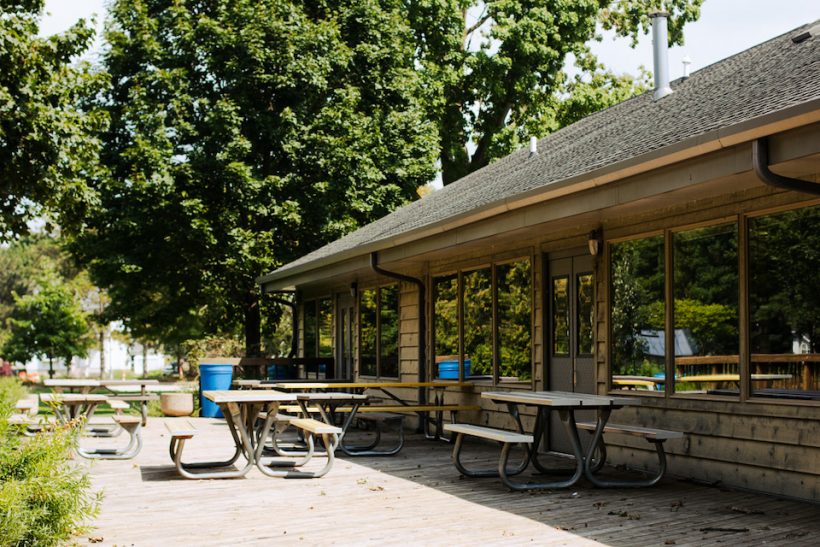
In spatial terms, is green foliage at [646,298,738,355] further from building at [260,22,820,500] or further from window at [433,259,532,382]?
window at [433,259,532,382]

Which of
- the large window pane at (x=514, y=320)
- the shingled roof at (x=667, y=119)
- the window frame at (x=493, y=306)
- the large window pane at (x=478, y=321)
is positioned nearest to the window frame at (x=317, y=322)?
the shingled roof at (x=667, y=119)

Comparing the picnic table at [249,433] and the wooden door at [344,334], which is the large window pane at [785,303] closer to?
the picnic table at [249,433]

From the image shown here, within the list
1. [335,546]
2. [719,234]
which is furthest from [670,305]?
[335,546]

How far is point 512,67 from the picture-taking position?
28.0 meters

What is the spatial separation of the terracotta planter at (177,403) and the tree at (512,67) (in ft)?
37.7

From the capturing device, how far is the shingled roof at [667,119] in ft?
23.8

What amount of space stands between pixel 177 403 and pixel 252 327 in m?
4.57

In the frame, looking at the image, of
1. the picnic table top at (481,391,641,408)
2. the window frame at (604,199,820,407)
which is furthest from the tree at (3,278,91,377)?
the window frame at (604,199,820,407)

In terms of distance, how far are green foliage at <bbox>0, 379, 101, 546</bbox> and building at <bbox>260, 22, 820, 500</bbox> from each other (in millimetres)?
4596

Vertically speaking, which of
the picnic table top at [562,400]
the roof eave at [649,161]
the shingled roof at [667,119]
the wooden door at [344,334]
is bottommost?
the picnic table top at [562,400]

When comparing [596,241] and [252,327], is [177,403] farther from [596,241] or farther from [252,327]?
[596,241]

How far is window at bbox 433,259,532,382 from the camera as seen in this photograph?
38.1 ft

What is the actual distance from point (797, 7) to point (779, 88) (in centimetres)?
2453

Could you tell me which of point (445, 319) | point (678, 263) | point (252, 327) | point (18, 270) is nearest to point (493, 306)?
point (445, 319)
